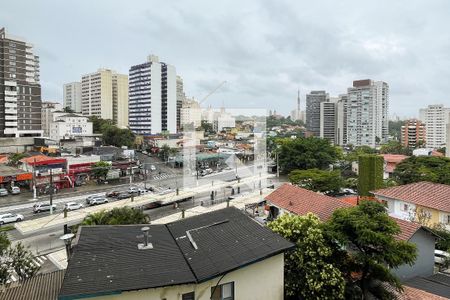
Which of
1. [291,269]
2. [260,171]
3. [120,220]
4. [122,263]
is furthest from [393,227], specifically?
[260,171]

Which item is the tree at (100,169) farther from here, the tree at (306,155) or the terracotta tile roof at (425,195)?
the terracotta tile roof at (425,195)

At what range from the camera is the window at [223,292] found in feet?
26.7

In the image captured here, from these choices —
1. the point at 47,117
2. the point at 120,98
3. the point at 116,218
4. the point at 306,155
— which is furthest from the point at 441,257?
the point at 120,98

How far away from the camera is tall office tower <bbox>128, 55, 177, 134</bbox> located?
85.0m

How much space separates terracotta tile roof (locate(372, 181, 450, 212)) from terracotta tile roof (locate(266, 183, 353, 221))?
6082 mm

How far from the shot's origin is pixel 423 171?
116 ft

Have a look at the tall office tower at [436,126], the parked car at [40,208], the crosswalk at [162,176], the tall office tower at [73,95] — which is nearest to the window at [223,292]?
the parked car at [40,208]

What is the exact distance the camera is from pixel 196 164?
186 feet

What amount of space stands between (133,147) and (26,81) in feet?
74.9

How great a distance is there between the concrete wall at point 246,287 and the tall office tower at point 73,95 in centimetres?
11185

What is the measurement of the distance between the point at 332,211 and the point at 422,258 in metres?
4.43

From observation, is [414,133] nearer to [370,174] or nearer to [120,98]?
[370,174]

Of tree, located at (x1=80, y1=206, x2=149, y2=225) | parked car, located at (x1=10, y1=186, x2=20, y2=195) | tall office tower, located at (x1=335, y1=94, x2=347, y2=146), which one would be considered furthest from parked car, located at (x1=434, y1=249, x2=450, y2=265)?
tall office tower, located at (x1=335, y1=94, x2=347, y2=146)

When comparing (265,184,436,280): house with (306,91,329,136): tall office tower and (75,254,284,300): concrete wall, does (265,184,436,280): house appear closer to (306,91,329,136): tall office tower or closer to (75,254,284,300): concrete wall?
(75,254,284,300): concrete wall
